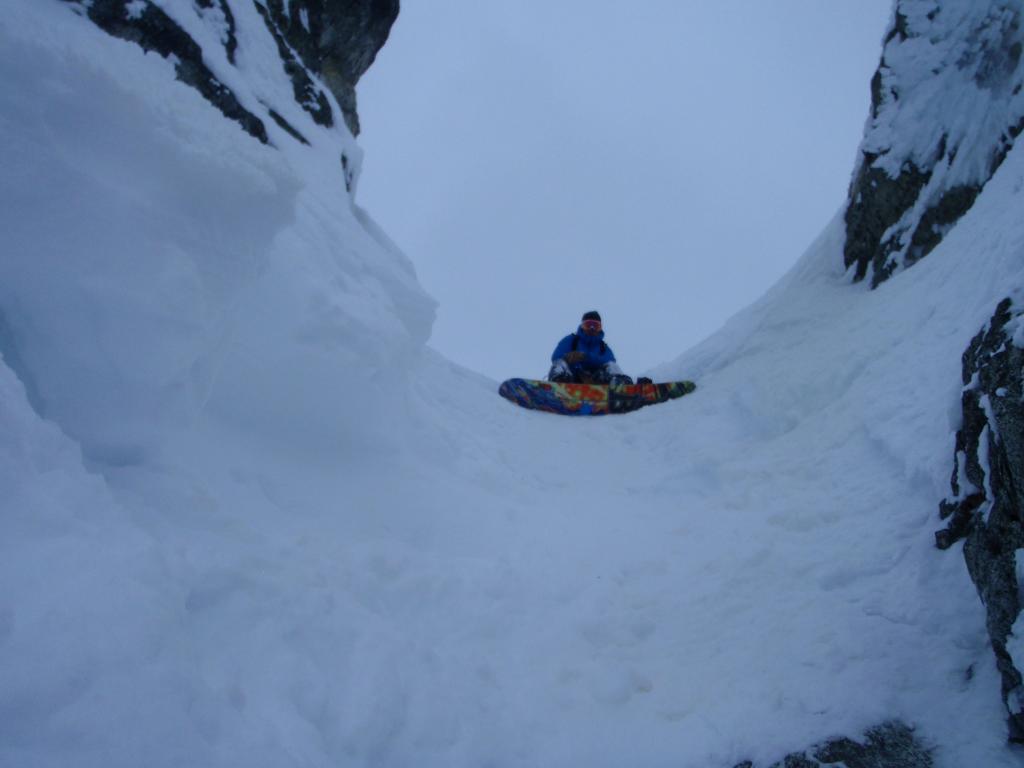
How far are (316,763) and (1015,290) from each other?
2.81 m

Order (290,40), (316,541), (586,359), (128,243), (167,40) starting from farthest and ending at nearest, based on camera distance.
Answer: (586,359) < (290,40) < (167,40) < (316,541) < (128,243)

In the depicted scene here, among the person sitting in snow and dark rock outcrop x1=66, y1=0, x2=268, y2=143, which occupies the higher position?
the person sitting in snow

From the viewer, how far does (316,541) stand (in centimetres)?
303

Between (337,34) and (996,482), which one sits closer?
(996,482)

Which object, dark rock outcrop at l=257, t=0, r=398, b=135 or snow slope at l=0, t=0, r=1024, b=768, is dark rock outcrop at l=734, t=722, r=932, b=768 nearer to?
snow slope at l=0, t=0, r=1024, b=768

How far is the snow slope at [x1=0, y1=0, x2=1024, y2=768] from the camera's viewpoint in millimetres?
1887

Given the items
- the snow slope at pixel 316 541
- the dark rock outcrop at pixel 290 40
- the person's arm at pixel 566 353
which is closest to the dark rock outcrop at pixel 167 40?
the dark rock outcrop at pixel 290 40

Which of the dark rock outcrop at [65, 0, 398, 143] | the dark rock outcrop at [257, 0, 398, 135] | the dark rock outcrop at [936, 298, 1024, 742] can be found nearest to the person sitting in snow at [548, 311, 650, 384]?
the dark rock outcrop at [65, 0, 398, 143]

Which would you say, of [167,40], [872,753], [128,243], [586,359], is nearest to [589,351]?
[586,359]

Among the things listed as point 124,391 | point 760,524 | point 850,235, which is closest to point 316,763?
point 124,391

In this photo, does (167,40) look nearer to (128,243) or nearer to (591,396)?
(128,243)

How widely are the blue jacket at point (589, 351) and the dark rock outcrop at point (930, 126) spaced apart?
10.3ft

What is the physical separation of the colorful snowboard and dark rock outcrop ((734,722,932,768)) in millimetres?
5553

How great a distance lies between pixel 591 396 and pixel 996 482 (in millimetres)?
5697
